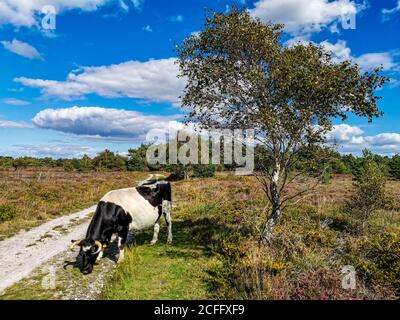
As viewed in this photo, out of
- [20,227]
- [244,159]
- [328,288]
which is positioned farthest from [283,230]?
[20,227]

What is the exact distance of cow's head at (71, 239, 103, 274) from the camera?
34.8ft

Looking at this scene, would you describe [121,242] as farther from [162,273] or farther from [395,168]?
[395,168]

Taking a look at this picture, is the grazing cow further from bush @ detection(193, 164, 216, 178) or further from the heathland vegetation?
bush @ detection(193, 164, 216, 178)

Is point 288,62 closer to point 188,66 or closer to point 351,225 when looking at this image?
point 188,66

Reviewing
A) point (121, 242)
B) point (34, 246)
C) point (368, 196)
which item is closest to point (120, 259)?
point (121, 242)

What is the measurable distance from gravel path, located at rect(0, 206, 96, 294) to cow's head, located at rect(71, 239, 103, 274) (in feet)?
6.00

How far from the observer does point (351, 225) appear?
20422mm

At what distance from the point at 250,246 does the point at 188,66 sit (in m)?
7.45

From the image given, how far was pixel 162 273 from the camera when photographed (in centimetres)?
1104

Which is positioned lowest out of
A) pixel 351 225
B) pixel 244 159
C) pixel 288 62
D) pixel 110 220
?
pixel 351 225
